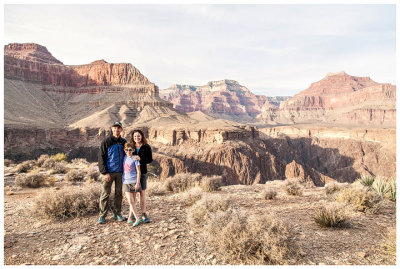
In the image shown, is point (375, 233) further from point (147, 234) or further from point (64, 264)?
point (64, 264)

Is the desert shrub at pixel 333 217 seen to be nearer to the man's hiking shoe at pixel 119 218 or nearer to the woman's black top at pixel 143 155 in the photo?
the woman's black top at pixel 143 155

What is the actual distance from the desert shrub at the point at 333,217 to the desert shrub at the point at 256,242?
167cm

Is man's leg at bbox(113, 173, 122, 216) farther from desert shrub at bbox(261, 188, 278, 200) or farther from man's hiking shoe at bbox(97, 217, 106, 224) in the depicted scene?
desert shrub at bbox(261, 188, 278, 200)

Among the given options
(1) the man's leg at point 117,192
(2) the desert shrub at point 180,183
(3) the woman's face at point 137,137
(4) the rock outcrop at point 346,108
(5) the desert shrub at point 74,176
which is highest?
(4) the rock outcrop at point 346,108

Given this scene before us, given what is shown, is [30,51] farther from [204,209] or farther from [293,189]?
[204,209]

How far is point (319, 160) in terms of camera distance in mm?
89938

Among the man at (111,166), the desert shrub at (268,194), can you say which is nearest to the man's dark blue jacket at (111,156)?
the man at (111,166)

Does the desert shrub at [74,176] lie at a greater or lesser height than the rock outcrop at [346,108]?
lesser

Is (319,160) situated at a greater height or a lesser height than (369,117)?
lesser

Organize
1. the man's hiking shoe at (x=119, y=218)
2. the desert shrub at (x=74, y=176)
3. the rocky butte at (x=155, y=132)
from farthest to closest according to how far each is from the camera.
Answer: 1. the rocky butte at (x=155, y=132)
2. the desert shrub at (x=74, y=176)
3. the man's hiking shoe at (x=119, y=218)

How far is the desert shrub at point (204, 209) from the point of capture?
4.85m

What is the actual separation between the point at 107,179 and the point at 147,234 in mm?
1527

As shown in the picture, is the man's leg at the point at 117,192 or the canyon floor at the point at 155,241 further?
the man's leg at the point at 117,192

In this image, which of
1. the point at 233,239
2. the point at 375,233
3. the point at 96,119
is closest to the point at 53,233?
the point at 233,239
